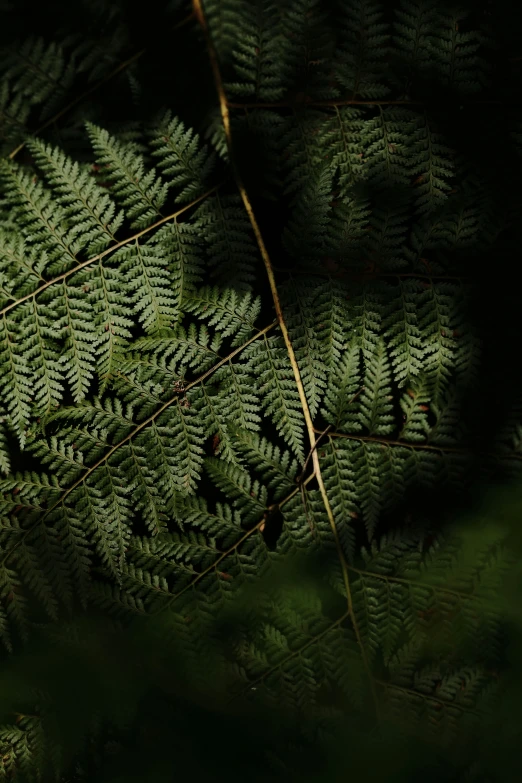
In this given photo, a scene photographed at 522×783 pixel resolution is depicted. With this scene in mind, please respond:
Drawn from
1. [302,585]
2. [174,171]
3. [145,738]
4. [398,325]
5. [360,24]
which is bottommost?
[145,738]

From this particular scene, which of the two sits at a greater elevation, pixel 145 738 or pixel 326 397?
pixel 326 397

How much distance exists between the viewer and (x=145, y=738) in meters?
1.52

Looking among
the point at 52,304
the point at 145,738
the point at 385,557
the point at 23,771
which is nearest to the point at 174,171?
the point at 52,304

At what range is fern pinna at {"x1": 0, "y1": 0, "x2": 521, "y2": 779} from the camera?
82.0 inches

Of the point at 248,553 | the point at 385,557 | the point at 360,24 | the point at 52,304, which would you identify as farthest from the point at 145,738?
the point at 360,24

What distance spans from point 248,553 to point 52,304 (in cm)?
122

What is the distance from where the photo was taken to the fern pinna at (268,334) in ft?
6.83

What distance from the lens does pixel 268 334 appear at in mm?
2311

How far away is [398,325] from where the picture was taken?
221 cm

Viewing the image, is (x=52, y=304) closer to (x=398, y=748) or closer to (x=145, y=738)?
(x=145, y=738)

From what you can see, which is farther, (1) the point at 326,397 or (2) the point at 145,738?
(1) the point at 326,397

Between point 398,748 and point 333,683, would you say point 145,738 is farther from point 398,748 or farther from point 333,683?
point 333,683

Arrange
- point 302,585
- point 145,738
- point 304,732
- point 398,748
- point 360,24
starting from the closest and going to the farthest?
point 398,748, point 145,738, point 304,732, point 302,585, point 360,24

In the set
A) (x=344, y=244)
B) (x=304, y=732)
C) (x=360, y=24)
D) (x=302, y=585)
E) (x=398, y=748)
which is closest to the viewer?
(x=398, y=748)
